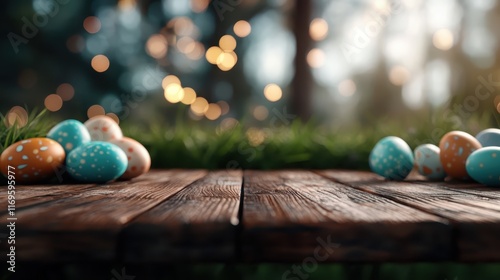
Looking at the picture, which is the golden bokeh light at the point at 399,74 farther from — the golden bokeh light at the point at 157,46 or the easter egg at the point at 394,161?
the easter egg at the point at 394,161

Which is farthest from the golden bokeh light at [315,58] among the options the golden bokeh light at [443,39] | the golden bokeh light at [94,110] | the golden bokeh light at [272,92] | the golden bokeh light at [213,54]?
the golden bokeh light at [94,110]

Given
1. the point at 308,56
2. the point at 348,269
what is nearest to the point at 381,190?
the point at 348,269

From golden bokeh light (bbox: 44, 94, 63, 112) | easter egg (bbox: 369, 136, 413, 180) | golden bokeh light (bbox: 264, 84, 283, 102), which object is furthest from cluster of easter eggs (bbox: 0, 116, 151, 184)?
golden bokeh light (bbox: 264, 84, 283, 102)

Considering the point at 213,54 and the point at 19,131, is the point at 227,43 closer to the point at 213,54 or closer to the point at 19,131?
the point at 213,54

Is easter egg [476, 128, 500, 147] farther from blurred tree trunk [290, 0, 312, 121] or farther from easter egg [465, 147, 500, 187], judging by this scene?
blurred tree trunk [290, 0, 312, 121]

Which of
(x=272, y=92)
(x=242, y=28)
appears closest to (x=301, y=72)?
(x=272, y=92)

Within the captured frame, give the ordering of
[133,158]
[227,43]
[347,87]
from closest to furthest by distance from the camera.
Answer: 1. [133,158]
2. [227,43]
3. [347,87]
